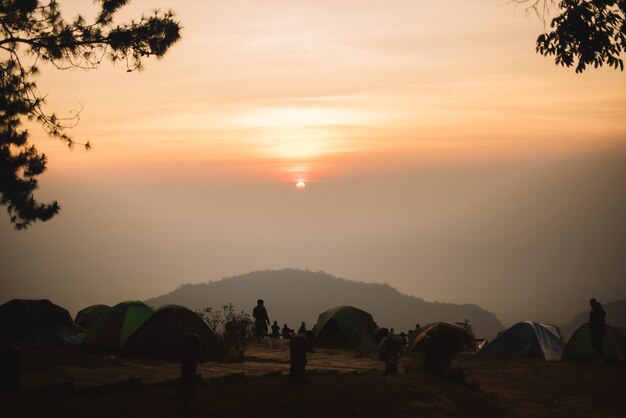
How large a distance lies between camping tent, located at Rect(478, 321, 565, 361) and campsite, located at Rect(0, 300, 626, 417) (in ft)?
0.15

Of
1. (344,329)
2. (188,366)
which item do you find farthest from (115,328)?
(344,329)

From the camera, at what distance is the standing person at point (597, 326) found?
82.7ft

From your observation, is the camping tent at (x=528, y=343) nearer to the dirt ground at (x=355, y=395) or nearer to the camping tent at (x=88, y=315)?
the dirt ground at (x=355, y=395)

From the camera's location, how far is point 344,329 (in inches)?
1271

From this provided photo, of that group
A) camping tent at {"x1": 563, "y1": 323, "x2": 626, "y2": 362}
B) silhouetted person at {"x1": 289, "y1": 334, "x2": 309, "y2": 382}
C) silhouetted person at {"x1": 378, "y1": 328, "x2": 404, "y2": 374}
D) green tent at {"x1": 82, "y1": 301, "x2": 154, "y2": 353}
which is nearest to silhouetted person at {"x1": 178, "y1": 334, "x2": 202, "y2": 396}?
silhouetted person at {"x1": 289, "y1": 334, "x2": 309, "y2": 382}

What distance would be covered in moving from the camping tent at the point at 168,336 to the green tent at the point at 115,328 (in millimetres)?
1155

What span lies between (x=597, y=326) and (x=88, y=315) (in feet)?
71.0

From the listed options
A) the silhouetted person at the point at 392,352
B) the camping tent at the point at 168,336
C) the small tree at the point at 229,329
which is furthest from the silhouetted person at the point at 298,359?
the small tree at the point at 229,329

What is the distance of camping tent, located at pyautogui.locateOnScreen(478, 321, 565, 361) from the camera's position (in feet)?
93.9

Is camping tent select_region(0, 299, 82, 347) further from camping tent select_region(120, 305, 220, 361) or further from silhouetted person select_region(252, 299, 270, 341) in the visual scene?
silhouetted person select_region(252, 299, 270, 341)

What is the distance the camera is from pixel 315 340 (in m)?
32.4

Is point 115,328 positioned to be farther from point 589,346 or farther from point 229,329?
point 589,346

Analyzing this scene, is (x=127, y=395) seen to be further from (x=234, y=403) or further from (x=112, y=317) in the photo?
(x=112, y=317)

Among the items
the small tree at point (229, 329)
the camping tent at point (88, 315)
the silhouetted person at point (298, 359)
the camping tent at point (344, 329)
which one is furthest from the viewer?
the camping tent at point (88, 315)
